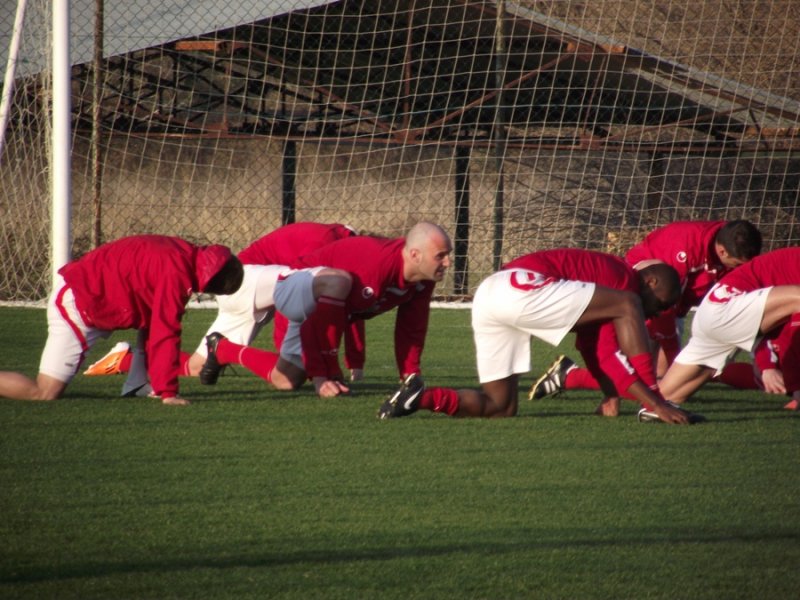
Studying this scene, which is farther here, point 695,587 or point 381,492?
point 381,492

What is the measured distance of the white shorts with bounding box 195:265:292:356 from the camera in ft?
26.3

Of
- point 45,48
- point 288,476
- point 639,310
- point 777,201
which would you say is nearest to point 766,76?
point 777,201

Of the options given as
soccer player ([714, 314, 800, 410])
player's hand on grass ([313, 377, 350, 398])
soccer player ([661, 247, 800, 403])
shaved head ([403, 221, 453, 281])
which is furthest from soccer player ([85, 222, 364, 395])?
soccer player ([714, 314, 800, 410])

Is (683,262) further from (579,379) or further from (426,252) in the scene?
(426,252)

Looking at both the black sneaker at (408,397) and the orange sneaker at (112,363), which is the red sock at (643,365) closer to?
the black sneaker at (408,397)

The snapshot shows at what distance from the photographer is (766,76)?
60.8ft

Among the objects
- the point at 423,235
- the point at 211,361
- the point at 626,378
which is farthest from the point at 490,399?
the point at 211,361

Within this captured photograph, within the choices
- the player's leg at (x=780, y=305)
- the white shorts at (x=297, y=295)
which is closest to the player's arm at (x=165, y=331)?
the white shorts at (x=297, y=295)

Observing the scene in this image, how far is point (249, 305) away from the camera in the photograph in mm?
8125

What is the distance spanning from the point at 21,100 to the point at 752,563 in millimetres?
10231

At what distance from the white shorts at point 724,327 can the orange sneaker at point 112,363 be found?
398 centimetres

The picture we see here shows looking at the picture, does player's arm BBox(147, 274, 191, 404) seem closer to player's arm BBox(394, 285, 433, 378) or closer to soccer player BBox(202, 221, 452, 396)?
soccer player BBox(202, 221, 452, 396)

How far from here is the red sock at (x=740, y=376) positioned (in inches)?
326

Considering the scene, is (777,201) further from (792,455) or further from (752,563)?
(752,563)
